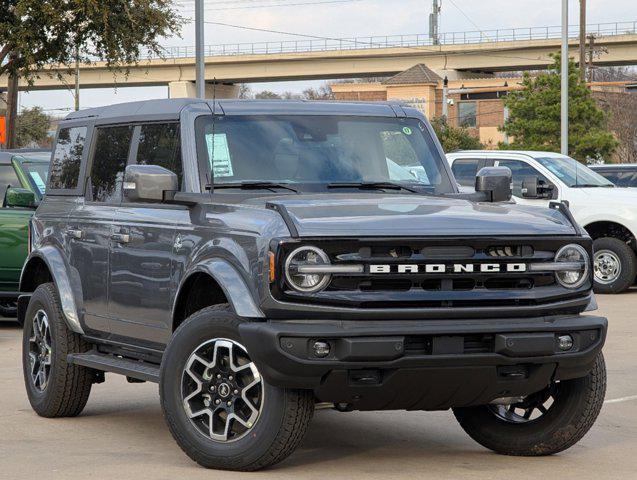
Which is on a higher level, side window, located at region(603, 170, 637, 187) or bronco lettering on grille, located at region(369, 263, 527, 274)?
side window, located at region(603, 170, 637, 187)

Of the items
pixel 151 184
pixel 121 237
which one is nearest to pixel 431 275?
pixel 151 184

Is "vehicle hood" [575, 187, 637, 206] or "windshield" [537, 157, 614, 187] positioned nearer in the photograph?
"vehicle hood" [575, 187, 637, 206]

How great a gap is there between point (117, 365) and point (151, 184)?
1.17 meters

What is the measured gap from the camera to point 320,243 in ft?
21.4

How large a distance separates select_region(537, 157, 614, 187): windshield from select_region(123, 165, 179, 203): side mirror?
13407 millimetres

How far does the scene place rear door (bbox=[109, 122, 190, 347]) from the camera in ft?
25.0

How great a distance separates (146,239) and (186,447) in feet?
4.70

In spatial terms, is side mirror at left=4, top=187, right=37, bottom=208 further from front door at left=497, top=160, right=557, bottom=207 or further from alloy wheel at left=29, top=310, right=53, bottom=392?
front door at left=497, top=160, right=557, bottom=207

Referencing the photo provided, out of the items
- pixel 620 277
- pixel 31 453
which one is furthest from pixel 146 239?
pixel 620 277

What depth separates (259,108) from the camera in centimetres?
820

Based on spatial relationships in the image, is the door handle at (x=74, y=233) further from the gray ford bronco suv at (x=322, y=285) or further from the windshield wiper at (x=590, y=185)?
the windshield wiper at (x=590, y=185)

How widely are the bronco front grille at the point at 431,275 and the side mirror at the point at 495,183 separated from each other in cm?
138

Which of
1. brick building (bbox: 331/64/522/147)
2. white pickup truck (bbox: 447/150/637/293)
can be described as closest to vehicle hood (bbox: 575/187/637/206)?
white pickup truck (bbox: 447/150/637/293)

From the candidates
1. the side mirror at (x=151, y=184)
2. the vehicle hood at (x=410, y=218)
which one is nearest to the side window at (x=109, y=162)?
the side mirror at (x=151, y=184)
